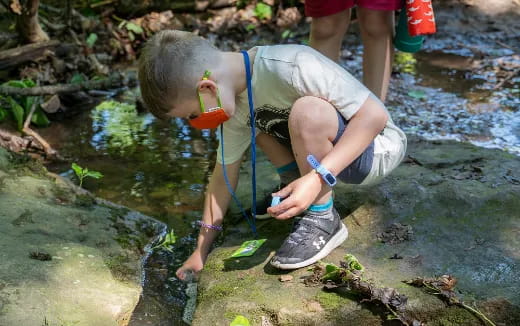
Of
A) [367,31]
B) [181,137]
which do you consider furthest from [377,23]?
[181,137]

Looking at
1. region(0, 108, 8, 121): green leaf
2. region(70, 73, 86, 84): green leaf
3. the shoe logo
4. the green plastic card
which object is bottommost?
region(70, 73, 86, 84): green leaf

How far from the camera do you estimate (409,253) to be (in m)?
2.40

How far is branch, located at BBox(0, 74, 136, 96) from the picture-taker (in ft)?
14.1

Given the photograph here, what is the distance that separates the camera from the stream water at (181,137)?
3.38 meters

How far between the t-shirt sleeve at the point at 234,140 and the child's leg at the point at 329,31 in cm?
95

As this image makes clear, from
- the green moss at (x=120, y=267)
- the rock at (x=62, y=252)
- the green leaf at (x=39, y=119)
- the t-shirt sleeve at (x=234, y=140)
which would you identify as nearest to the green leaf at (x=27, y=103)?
the green leaf at (x=39, y=119)

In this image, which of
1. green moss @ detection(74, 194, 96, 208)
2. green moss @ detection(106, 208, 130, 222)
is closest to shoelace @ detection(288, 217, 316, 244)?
green moss @ detection(106, 208, 130, 222)

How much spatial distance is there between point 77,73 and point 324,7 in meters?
2.89

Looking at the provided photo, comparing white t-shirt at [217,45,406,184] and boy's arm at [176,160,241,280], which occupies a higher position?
white t-shirt at [217,45,406,184]

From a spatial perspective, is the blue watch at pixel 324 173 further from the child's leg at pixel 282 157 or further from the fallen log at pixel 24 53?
the fallen log at pixel 24 53

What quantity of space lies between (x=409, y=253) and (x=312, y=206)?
1.39 feet

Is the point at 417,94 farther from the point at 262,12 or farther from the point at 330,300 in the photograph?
the point at 262,12

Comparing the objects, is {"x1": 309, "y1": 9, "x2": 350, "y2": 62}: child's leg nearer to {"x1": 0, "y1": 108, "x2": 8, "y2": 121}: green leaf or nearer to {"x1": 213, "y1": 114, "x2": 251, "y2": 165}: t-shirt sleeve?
{"x1": 213, "y1": 114, "x2": 251, "y2": 165}: t-shirt sleeve

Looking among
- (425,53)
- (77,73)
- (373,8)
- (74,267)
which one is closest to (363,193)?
(373,8)
